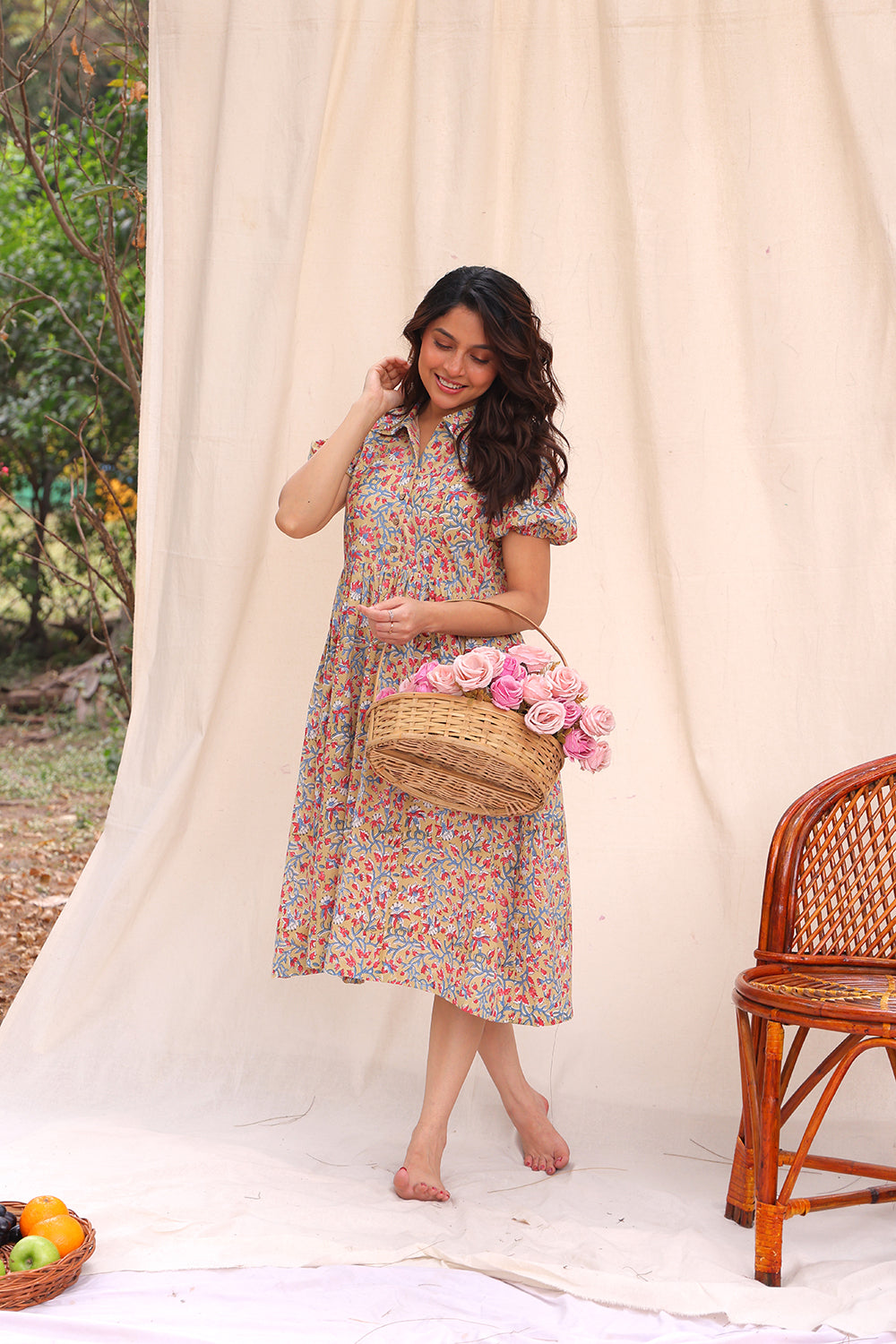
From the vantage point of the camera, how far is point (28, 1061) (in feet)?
9.05

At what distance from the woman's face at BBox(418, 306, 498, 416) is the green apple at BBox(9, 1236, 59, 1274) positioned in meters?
1.48

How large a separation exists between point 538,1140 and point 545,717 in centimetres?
97

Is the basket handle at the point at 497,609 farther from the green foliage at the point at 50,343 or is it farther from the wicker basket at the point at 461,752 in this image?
the green foliage at the point at 50,343

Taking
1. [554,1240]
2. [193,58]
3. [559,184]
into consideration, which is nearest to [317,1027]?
[554,1240]

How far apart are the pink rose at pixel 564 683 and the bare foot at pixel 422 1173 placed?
86 cm

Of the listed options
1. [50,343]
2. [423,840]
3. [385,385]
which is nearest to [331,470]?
[385,385]

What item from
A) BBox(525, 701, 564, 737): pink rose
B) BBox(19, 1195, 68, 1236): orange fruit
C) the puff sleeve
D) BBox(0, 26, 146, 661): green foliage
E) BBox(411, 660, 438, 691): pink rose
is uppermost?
BBox(0, 26, 146, 661): green foliage

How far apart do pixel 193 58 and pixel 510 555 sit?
140 centimetres

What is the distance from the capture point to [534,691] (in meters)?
2.01

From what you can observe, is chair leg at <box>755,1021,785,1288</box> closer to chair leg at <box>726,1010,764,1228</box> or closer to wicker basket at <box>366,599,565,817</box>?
chair leg at <box>726,1010,764,1228</box>

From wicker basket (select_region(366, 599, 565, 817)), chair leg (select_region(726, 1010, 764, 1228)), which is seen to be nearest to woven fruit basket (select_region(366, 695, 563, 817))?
wicker basket (select_region(366, 599, 565, 817))

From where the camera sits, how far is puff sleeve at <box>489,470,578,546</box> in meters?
2.22

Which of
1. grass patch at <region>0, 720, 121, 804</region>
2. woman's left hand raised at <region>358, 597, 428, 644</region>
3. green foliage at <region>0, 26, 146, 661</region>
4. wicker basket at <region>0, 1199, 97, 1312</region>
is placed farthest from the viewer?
grass patch at <region>0, 720, 121, 804</region>

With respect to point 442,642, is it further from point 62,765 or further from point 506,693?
point 62,765
